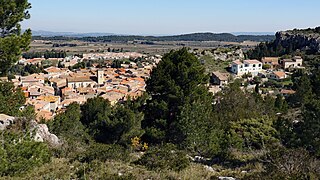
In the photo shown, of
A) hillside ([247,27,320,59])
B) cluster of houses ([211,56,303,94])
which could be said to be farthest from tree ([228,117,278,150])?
hillside ([247,27,320,59])

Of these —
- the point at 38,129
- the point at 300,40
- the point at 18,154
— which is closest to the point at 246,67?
the point at 300,40

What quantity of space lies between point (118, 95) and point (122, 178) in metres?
42.7

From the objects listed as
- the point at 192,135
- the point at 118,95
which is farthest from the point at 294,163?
the point at 118,95

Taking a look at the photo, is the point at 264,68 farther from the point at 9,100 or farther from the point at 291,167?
the point at 291,167

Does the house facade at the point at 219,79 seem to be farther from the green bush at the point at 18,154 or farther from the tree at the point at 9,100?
the green bush at the point at 18,154

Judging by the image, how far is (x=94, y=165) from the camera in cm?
707

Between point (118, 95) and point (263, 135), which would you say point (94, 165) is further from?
point (118, 95)

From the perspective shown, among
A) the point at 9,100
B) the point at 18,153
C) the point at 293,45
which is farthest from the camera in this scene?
the point at 293,45

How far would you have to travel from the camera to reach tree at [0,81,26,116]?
13.1m

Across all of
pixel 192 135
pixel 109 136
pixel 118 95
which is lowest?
pixel 118 95

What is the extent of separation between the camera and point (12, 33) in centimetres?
856

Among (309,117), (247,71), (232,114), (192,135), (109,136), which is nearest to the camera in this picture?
(309,117)

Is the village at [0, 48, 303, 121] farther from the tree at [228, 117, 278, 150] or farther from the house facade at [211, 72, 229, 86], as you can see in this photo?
the tree at [228, 117, 278, 150]

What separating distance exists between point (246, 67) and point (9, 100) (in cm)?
4976
